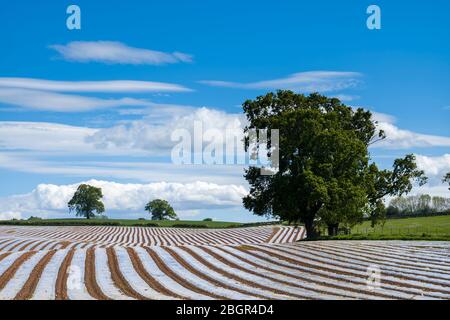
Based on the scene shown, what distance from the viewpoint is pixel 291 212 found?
56594mm

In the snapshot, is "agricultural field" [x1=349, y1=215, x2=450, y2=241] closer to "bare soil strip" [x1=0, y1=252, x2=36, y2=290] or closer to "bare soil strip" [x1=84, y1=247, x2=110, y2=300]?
"bare soil strip" [x1=84, y1=247, x2=110, y2=300]

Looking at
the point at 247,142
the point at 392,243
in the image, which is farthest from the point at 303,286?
the point at 247,142

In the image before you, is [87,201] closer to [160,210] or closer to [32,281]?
[160,210]

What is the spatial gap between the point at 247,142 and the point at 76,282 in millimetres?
35582

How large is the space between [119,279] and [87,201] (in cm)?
13972

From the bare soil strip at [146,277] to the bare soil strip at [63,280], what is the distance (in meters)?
4.14

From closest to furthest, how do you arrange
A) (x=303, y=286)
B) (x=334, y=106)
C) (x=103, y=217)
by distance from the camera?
(x=303, y=286) → (x=334, y=106) → (x=103, y=217)

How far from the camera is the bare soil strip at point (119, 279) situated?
25.1 m

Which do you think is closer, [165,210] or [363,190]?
[363,190]

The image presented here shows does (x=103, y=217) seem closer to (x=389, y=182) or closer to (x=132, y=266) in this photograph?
(x=389, y=182)

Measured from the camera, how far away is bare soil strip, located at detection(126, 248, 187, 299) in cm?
2561

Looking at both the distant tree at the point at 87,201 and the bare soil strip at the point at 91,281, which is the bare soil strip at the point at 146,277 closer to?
the bare soil strip at the point at 91,281

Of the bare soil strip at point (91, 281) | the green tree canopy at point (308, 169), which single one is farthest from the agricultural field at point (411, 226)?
the bare soil strip at point (91, 281)
